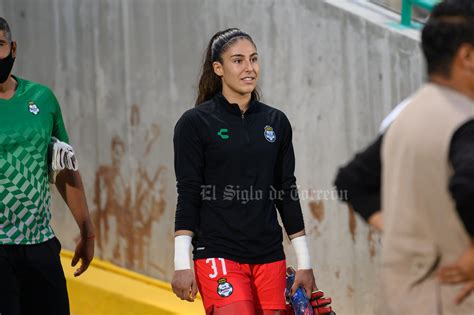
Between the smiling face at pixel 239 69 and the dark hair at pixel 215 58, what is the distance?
0.09 ft

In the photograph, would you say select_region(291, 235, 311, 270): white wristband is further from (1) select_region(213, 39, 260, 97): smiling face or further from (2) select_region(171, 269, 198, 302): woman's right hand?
(1) select_region(213, 39, 260, 97): smiling face

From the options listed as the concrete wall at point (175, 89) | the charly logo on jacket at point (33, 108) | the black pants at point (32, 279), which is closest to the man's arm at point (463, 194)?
the black pants at point (32, 279)

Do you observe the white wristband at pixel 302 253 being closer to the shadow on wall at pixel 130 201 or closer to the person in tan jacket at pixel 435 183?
the person in tan jacket at pixel 435 183

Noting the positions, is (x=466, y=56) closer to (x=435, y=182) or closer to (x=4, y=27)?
(x=435, y=182)

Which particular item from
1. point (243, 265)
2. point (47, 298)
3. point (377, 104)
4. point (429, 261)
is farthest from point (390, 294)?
point (377, 104)

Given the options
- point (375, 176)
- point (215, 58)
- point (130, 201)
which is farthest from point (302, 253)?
point (130, 201)

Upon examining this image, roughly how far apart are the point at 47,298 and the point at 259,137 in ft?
4.32

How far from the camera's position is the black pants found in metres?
5.67

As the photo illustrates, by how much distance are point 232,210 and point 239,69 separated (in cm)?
72

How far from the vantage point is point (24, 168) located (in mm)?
5785

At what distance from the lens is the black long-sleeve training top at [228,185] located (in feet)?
18.1

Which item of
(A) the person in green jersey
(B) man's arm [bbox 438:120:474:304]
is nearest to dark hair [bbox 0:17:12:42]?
(A) the person in green jersey

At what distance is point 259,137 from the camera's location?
222 inches

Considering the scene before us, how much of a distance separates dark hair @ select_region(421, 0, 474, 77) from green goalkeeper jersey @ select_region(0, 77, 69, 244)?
286 cm
